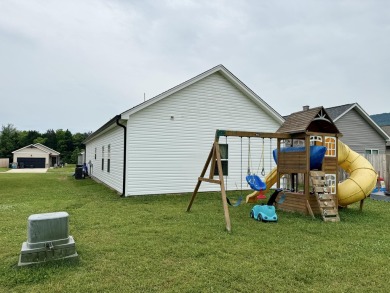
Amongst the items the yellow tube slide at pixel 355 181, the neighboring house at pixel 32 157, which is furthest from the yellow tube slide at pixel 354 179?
the neighboring house at pixel 32 157

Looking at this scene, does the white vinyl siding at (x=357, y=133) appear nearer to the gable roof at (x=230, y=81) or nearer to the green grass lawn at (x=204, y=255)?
the gable roof at (x=230, y=81)

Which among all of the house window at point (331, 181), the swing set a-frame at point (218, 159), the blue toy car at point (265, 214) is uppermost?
the swing set a-frame at point (218, 159)

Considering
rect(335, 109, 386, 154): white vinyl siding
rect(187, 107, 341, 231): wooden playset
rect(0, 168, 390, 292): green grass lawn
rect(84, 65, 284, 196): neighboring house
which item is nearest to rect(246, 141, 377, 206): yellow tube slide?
rect(187, 107, 341, 231): wooden playset

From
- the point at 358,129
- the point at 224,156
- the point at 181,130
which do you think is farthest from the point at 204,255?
the point at 358,129

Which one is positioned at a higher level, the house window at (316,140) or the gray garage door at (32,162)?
the house window at (316,140)

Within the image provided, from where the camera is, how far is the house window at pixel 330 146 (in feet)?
25.4

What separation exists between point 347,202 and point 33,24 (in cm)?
1214

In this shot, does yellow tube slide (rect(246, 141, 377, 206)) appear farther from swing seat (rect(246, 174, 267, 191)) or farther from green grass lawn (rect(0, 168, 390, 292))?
swing seat (rect(246, 174, 267, 191))

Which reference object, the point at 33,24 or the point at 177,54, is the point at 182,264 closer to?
the point at 33,24

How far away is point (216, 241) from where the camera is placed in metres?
4.75

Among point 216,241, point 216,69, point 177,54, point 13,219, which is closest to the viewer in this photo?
point 216,241

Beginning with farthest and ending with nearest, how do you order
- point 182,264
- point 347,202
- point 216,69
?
point 216,69 → point 347,202 → point 182,264

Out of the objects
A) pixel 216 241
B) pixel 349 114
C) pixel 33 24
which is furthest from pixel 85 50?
pixel 349 114

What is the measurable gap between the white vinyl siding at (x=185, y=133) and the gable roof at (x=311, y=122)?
393 centimetres
